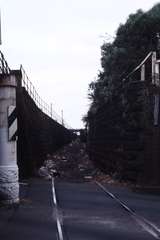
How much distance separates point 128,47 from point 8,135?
28.2 metres

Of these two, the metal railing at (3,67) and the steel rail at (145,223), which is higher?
the metal railing at (3,67)

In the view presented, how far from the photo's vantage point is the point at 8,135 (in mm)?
15156

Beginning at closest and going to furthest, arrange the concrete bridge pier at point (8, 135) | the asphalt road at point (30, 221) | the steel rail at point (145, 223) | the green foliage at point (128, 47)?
the asphalt road at point (30, 221), the steel rail at point (145, 223), the concrete bridge pier at point (8, 135), the green foliage at point (128, 47)

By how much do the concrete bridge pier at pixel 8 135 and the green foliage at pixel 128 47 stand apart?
24.3m

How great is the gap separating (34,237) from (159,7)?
1421 inches

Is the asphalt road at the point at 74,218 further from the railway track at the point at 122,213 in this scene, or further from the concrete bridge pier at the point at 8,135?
the concrete bridge pier at the point at 8,135

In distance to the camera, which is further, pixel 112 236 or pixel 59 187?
pixel 59 187

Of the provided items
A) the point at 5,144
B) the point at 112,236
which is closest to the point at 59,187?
the point at 5,144

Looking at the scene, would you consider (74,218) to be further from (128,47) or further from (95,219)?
(128,47)

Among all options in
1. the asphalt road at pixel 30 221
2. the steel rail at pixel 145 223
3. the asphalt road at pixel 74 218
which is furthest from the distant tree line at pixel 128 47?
the steel rail at pixel 145 223

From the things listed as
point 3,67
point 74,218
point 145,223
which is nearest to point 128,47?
point 3,67

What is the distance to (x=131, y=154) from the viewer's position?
21.6m

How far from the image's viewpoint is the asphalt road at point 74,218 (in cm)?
988

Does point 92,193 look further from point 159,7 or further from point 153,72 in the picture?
point 159,7
